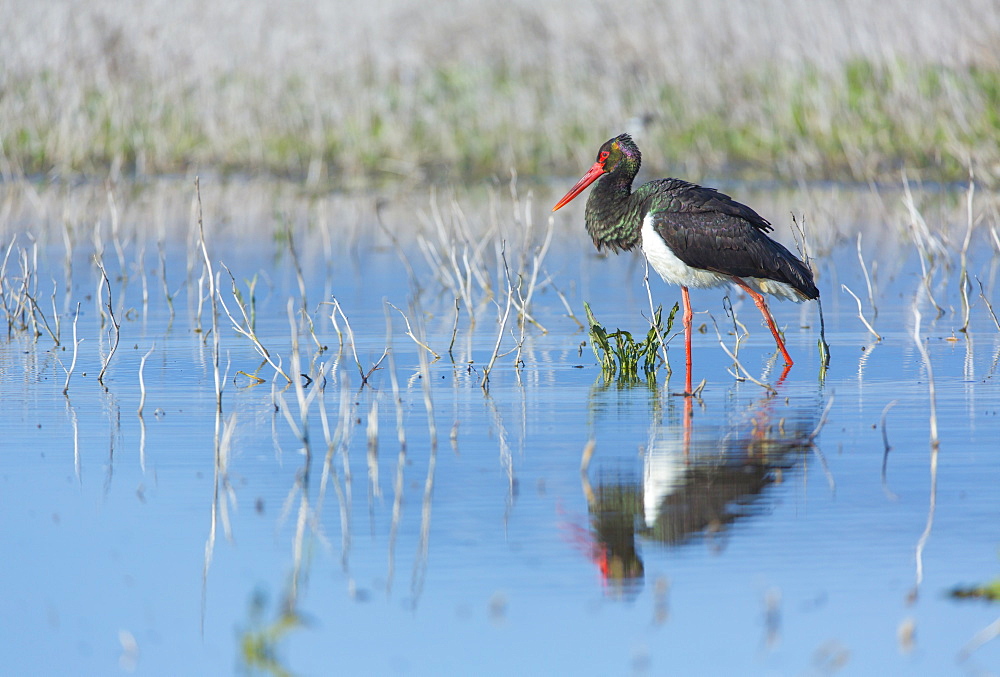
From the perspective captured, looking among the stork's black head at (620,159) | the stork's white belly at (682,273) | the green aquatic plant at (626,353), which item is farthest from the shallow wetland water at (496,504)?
the stork's black head at (620,159)

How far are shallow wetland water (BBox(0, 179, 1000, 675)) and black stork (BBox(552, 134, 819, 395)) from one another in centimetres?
42

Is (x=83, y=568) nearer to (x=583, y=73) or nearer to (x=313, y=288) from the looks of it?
(x=313, y=288)

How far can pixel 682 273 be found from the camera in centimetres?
842

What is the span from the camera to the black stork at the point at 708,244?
27.0 ft

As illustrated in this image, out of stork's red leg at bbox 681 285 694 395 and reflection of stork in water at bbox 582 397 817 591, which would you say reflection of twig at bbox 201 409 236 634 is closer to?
reflection of stork in water at bbox 582 397 817 591

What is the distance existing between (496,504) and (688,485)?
67 cm

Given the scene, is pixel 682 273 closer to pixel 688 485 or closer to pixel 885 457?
pixel 885 457

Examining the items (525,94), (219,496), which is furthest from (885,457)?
(525,94)

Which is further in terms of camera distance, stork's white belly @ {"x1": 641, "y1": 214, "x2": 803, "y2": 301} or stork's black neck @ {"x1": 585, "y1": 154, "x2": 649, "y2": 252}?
stork's black neck @ {"x1": 585, "y1": 154, "x2": 649, "y2": 252}

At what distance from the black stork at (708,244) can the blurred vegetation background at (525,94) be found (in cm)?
1180

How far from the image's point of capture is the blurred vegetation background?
2077 cm

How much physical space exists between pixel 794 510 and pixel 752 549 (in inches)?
19.3

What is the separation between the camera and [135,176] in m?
22.0

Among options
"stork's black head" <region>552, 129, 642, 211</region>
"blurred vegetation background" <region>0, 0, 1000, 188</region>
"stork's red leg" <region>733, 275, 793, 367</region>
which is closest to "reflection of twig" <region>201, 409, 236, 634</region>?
"stork's red leg" <region>733, 275, 793, 367</region>
